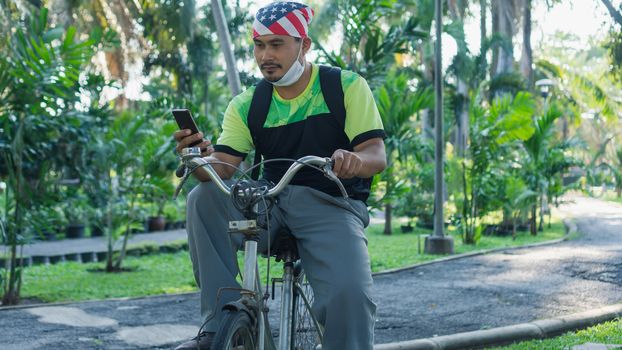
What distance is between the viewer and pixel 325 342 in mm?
3230

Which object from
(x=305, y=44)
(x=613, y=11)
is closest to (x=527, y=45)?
(x=613, y=11)

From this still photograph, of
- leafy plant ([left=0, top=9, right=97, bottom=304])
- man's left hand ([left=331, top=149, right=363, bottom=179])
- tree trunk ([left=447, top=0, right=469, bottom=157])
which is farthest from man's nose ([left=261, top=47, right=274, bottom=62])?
tree trunk ([left=447, top=0, right=469, bottom=157])

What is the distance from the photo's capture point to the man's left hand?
2840 mm

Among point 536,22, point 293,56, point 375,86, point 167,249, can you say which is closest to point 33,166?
point 375,86

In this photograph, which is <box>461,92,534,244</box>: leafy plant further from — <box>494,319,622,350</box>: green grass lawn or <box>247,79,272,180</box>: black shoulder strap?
<box>247,79,272,180</box>: black shoulder strap

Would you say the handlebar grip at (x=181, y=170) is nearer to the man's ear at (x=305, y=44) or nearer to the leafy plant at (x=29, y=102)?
the man's ear at (x=305, y=44)

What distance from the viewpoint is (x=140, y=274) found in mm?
11516

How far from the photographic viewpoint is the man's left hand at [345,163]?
2.84 m

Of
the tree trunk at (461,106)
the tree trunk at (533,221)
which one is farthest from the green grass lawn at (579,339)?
the tree trunk at (461,106)

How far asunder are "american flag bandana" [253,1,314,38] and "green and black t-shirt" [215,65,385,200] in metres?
0.25

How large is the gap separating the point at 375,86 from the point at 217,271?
6.79 m

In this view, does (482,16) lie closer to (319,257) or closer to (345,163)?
(319,257)

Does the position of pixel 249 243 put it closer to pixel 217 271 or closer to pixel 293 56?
pixel 217 271

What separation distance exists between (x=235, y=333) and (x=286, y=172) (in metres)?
0.59
